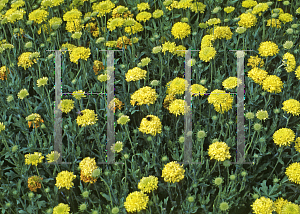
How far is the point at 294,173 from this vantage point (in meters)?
2.03

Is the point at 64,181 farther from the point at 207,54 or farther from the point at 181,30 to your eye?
the point at 181,30

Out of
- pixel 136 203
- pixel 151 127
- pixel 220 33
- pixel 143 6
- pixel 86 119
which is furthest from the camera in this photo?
pixel 143 6

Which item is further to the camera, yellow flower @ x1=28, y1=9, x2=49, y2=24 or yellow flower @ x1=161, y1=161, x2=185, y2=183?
yellow flower @ x1=28, y1=9, x2=49, y2=24

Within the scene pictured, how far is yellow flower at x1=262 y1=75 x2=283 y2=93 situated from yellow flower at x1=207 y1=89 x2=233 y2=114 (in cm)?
32

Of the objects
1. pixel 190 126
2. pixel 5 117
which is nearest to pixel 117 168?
pixel 190 126

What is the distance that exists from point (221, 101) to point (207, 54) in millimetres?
518

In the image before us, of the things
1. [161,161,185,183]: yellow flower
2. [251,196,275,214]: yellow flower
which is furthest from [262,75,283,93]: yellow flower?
[161,161,185,183]: yellow flower

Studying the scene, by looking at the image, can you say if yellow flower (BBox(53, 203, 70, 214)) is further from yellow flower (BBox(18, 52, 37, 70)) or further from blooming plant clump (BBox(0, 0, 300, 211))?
yellow flower (BBox(18, 52, 37, 70))

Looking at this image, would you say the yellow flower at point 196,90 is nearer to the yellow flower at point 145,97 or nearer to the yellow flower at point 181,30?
the yellow flower at point 145,97

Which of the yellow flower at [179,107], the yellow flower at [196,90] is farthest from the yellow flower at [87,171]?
the yellow flower at [196,90]

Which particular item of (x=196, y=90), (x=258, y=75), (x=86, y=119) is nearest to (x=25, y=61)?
(x=86, y=119)

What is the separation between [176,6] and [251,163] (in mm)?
1771

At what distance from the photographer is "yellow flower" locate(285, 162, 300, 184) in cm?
202

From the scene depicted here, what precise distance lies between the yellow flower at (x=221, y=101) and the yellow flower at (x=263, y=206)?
680 millimetres
